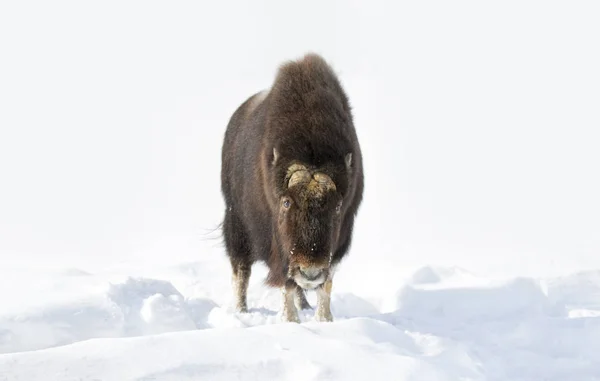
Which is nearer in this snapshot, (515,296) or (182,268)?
(515,296)

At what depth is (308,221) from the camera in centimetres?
542

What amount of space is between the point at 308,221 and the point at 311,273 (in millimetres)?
390

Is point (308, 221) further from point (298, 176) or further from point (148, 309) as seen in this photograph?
point (148, 309)

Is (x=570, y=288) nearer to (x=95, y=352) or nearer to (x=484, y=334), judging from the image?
(x=484, y=334)

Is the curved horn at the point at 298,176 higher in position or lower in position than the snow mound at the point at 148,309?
higher

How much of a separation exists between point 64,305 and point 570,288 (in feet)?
17.5

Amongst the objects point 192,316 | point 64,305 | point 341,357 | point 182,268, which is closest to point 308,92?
point 192,316

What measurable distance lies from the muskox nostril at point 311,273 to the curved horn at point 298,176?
66cm

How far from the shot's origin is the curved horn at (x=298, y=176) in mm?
5516

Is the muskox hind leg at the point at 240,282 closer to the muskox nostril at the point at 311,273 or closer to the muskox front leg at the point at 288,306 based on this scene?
the muskox front leg at the point at 288,306

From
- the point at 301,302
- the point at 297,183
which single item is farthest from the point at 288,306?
Result: the point at 301,302

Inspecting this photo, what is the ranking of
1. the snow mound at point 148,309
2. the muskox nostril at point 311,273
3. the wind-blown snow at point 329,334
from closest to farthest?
the wind-blown snow at point 329,334 < the muskox nostril at point 311,273 < the snow mound at point 148,309

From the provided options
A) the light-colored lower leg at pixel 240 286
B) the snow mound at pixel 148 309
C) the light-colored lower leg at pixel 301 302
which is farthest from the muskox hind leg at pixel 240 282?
the snow mound at pixel 148 309

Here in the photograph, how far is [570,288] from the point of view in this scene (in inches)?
323
